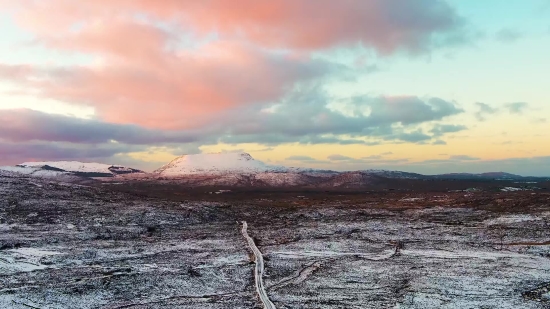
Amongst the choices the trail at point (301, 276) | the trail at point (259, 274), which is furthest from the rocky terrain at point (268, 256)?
the trail at point (259, 274)

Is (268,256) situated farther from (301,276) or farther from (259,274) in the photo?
(301,276)

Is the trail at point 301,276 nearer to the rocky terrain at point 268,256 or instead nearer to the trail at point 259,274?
the rocky terrain at point 268,256

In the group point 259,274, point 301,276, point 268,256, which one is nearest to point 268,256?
point 268,256

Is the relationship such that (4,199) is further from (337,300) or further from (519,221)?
(519,221)

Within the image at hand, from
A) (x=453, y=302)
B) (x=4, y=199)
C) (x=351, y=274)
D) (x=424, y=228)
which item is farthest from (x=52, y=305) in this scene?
(x=4, y=199)

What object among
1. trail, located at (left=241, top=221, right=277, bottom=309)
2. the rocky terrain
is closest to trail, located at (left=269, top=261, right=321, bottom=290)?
the rocky terrain

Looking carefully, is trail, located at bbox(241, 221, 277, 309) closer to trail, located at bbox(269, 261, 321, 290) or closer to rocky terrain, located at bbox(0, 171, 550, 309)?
rocky terrain, located at bbox(0, 171, 550, 309)

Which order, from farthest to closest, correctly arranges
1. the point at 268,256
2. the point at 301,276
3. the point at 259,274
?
the point at 268,256, the point at 259,274, the point at 301,276
